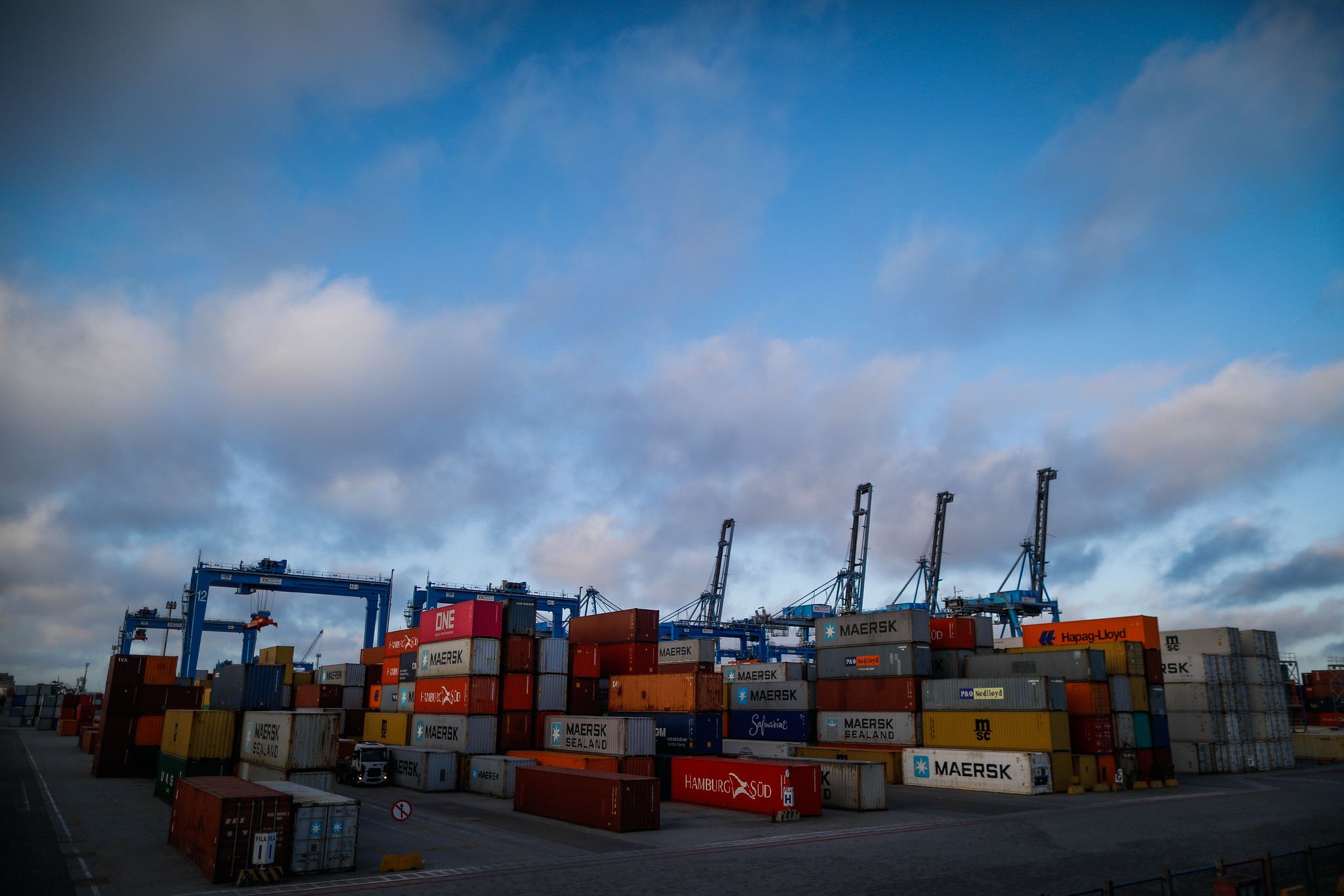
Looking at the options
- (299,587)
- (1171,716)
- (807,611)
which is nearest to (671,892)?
(1171,716)

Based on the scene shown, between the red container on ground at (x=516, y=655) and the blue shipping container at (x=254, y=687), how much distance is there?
10446mm

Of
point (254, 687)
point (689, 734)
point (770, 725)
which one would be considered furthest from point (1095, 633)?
point (254, 687)

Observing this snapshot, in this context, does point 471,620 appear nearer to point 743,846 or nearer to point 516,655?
point 516,655

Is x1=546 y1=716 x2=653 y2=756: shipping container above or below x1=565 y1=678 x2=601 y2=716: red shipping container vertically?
below

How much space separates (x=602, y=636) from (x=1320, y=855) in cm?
3382

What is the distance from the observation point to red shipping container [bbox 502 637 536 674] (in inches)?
1599

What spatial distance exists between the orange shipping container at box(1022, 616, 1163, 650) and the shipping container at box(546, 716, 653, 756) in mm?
28635

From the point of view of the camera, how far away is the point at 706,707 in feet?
127

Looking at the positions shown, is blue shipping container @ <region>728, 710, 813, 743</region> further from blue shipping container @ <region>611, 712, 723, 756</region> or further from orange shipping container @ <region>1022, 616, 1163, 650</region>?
orange shipping container @ <region>1022, 616, 1163, 650</region>

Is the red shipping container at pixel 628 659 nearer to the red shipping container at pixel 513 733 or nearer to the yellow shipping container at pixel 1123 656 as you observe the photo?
the red shipping container at pixel 513 733

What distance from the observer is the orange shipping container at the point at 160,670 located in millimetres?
44938

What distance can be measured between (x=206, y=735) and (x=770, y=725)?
3245 cm

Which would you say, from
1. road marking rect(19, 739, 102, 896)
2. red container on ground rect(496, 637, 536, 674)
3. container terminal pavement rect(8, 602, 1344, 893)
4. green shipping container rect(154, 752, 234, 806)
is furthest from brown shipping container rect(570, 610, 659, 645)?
road marking rect(19, 739, 102, 896)

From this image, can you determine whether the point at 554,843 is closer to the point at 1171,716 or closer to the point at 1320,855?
the point at 1320,855
